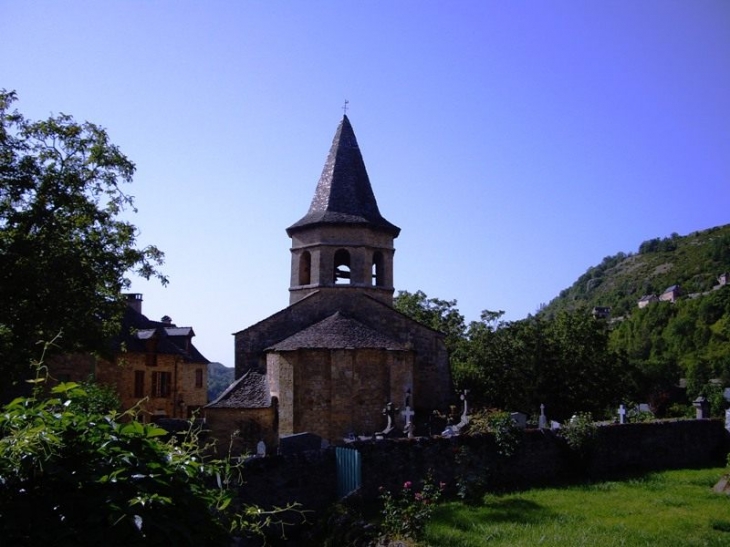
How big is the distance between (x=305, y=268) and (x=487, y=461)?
54.6 feet

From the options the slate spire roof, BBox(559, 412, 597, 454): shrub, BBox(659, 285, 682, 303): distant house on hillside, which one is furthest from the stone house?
BBox(659, 285, 682, 303): distant house on hillside

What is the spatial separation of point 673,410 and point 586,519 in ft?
124

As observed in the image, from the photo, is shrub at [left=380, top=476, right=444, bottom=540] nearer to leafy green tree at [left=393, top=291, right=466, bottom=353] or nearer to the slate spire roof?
the slate spire roof

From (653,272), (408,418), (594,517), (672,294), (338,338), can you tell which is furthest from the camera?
(653,272)

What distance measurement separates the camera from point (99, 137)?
19.0 meters

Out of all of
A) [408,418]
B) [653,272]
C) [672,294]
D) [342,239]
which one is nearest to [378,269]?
[342,239]

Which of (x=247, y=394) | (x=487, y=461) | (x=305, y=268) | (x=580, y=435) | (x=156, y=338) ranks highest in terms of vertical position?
(x=305, y=268)

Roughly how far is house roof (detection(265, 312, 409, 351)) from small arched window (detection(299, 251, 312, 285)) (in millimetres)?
4669

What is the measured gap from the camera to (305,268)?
29094 mm

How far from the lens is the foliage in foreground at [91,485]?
298 centimetres

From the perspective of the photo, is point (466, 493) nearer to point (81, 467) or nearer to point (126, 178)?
point (81, 467)

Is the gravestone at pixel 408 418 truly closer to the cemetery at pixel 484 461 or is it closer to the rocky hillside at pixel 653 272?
the cemetery at pixel 484 461

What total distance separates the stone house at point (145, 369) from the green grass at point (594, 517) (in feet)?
77.7

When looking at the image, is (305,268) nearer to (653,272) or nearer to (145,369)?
(145,369)
